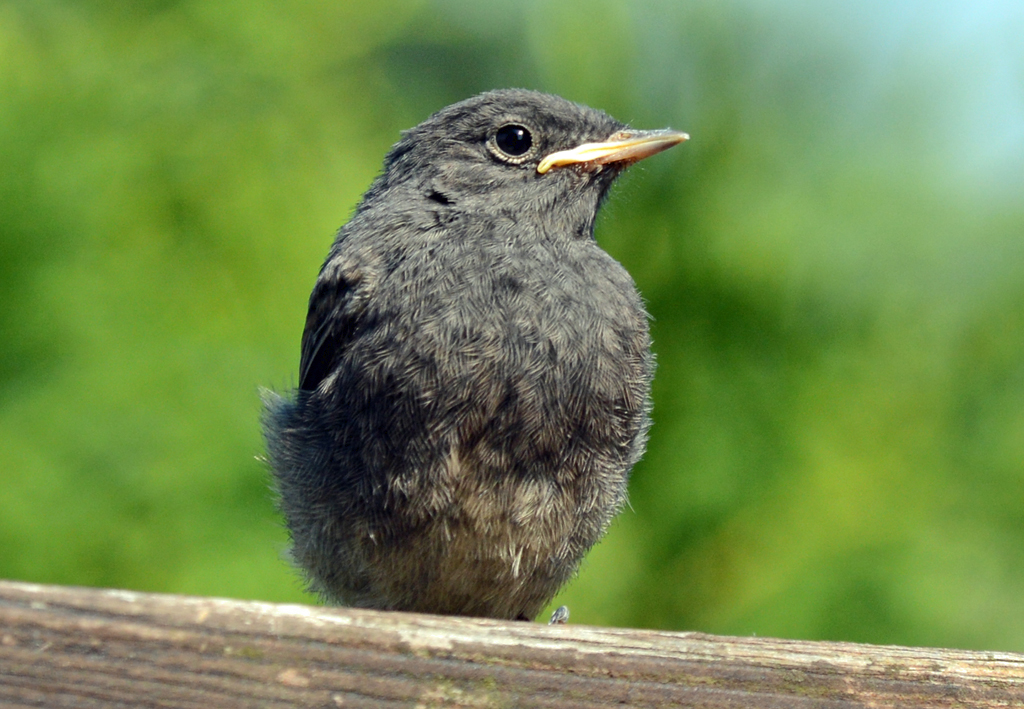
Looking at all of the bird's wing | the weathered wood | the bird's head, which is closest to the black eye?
the bird's head

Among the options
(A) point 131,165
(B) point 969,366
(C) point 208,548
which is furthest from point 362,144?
(B) point 969,366

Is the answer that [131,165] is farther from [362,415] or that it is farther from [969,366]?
[969,366]

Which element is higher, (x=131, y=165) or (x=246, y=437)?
(x=131, y=165)

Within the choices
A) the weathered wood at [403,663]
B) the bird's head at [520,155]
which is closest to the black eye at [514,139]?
the bird's head at [520,155]

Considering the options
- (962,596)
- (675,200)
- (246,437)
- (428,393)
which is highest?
(428,393)

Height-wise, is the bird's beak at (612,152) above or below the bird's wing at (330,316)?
above

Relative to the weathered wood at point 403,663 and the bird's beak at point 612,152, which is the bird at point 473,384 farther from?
the weathered wood at point 403,663

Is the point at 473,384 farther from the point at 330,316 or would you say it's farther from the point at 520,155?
the point at 520,155

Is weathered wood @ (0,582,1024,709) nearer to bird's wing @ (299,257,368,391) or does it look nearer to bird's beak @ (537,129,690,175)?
bird's wing @ (299,257,368,391)
